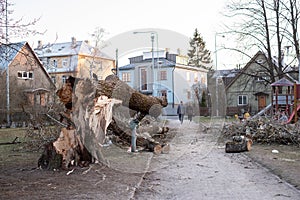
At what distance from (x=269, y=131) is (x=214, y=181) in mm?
7972

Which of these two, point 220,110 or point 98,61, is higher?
point 98,61

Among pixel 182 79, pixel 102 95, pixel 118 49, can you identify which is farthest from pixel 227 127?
pixel 182 79

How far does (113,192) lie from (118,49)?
20.0ft

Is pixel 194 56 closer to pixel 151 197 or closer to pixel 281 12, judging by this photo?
pixel 281 12

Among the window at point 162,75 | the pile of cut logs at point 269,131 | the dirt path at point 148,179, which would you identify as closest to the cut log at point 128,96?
the dirt path at point 148,179

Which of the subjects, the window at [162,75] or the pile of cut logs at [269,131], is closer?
the pile of cut logs at [269,131]

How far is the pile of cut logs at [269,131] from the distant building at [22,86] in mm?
8046

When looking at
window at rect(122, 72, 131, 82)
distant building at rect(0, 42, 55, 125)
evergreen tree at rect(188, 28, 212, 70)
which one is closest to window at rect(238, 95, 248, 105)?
window at rect(122, 72, 131, 82)

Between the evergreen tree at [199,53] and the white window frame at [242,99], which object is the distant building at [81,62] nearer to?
the white window frame at [242,99]

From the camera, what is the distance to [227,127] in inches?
719

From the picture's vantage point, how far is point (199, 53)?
80.2 meters

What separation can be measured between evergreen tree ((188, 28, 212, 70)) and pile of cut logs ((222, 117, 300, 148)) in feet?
196

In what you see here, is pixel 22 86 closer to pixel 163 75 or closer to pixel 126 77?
pixel 126 77

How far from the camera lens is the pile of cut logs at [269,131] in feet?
50.1
